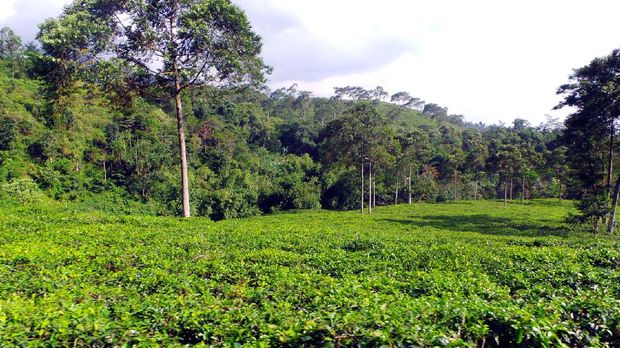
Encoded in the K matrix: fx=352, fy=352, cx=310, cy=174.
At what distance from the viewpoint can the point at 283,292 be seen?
5336 mm

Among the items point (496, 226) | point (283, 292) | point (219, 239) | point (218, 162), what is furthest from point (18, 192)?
point (496, 226)

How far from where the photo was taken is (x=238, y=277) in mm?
6188

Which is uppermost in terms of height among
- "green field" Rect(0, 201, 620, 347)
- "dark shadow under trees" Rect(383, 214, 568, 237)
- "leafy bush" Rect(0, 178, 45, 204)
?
"leafy bush" Rect(0, 178, 45, 204)

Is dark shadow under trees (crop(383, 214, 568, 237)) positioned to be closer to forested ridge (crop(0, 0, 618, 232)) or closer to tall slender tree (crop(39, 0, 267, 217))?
forested ridge (crop(0, 0, 618, 232))

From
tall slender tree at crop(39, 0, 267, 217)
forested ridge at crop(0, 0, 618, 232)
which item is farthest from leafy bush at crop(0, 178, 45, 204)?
tall slender tree at crop(39, 0, 267, 217)

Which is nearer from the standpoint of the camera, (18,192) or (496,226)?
(496,226)

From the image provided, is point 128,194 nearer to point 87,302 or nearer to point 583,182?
point 87,302

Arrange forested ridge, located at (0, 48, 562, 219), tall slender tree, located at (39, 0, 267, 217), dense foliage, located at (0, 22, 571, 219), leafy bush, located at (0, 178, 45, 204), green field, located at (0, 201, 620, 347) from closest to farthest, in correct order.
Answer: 1. green field, located at (0, 201, 620, 347)
2. tall slender tree, located at (39, 0, 267, 217)
3. leafy bush, located at (0, 178, 45, 204)
4. dense foliage, located at (0, 22, 571, 219)
5. forested ridge, located at (0, 48, 562, 219)

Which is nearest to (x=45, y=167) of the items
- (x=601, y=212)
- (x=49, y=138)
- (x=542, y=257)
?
(x=49, y=138)

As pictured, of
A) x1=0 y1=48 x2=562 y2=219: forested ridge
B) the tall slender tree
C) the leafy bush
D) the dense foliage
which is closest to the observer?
the tall slender tree

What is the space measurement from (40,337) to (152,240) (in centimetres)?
585

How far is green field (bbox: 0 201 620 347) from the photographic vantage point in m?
3.53

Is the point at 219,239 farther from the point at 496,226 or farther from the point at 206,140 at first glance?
the point at 206,140

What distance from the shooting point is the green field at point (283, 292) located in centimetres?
353
